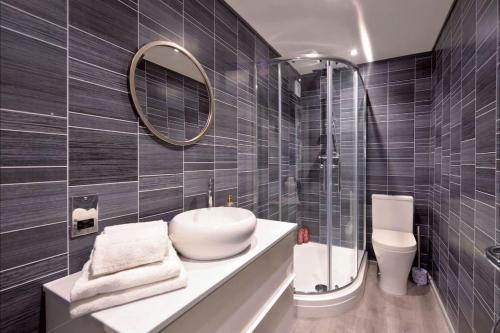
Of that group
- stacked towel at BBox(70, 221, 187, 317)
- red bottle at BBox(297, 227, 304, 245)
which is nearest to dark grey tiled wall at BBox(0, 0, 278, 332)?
stacked towel at BBox(70, 221, 187, 317)

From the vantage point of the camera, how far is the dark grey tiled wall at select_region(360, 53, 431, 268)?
2.63 metres

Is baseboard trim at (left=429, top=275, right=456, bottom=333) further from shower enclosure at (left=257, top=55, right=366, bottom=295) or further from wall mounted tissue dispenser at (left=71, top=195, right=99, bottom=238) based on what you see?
wall mounted tissue dispenser at (left=71, top=195, right=99, bottom=238)

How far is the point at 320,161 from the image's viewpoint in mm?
2408

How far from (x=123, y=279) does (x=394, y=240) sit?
2.45 metres

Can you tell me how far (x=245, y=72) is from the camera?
198 centimetres

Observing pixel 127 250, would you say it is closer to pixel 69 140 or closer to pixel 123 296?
pixel 123 296

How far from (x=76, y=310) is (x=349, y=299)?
6.70 feet

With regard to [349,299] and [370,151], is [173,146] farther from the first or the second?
[370,151]

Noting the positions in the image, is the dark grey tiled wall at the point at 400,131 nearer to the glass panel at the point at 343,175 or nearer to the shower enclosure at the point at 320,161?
the shower enclosure at the point at 320,161

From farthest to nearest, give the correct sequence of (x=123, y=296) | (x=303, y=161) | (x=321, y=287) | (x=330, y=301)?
(x=303, y=161), (x=321, y=287), (x=330, y=301), (x=123, y=296)

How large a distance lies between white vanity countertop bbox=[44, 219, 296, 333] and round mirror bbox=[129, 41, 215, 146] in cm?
69

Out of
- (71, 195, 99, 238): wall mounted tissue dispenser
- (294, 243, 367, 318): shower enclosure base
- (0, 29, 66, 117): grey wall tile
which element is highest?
(0, 29, 66, 117): grey wall tile

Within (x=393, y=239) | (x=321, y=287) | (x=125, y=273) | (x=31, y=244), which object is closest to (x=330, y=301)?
(x=321, y=287)

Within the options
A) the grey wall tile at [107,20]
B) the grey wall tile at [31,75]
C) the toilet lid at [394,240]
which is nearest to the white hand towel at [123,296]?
the grey wall tile at [31,75]
